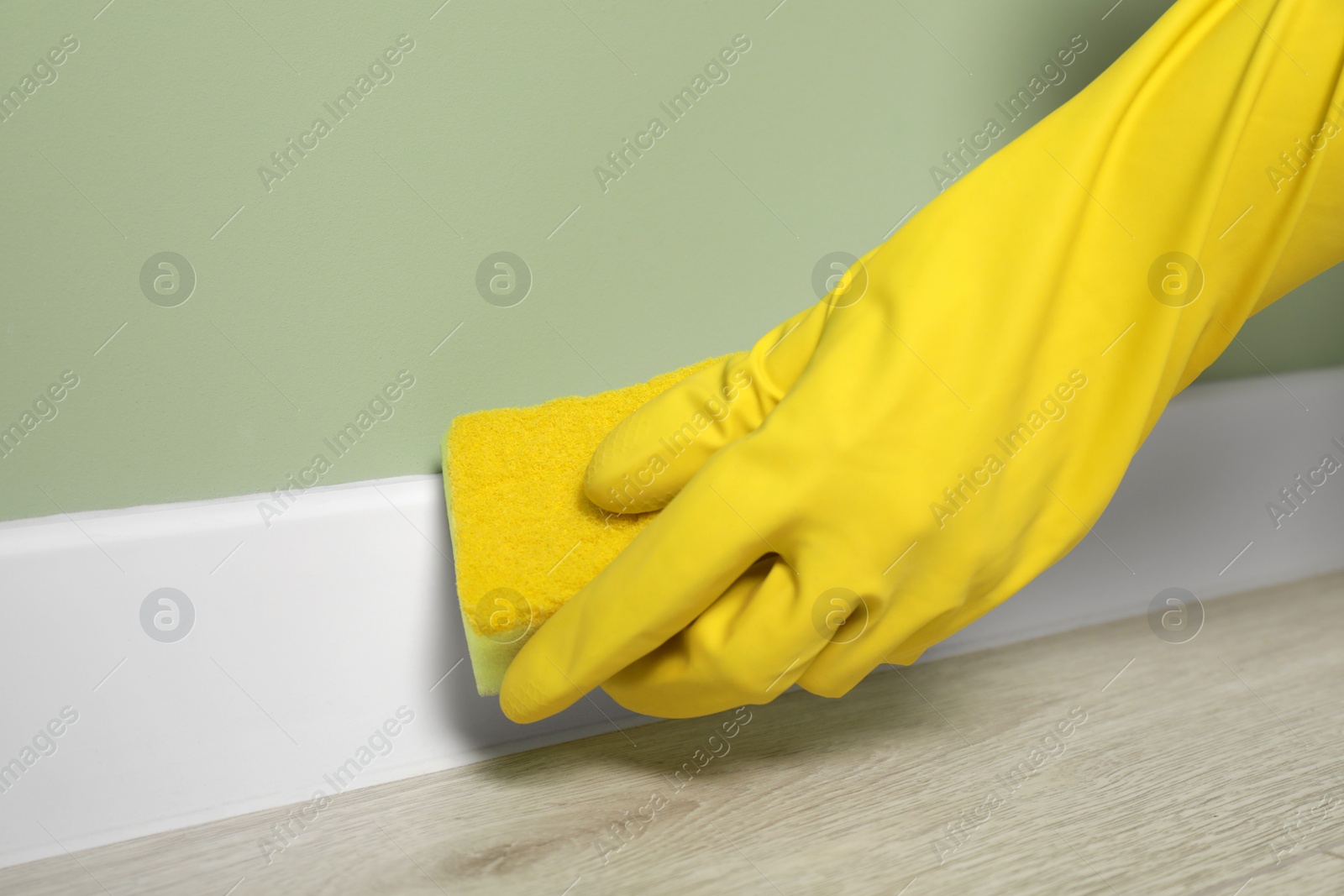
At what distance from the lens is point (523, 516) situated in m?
0.75

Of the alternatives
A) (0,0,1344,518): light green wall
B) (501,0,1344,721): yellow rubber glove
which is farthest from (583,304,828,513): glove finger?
(0,0,1344,518): light green wall

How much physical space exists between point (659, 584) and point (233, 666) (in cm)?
44

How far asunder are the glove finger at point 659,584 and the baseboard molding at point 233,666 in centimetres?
26

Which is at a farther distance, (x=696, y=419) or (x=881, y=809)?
(x=881, y=809)

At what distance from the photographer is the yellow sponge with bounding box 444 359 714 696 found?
671 millimetres

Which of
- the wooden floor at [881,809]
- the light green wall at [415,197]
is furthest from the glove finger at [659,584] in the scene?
the light green wall at [415,197]

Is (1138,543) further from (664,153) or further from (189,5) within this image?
(189,5)

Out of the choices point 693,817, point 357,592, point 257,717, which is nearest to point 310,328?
point 357,592

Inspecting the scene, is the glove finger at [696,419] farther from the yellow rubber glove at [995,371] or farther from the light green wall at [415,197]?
the light green wall at [415,197]

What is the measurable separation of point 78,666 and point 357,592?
0.22 m

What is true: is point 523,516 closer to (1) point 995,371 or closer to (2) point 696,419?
(2) point 696,419

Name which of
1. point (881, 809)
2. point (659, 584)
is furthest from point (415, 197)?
point (881, 809)

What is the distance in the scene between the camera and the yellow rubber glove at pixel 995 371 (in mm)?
570

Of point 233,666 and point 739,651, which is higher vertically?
point 233,666
